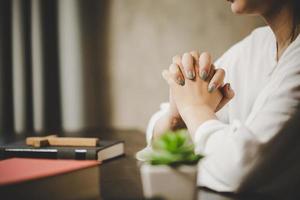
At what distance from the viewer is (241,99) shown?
1.36 m

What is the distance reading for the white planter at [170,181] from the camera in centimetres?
60

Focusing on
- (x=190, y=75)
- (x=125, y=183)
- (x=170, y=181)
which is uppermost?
(x=190, y=75)

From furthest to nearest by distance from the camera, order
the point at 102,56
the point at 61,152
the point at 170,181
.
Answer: the point at 102,56
the point at 61,152
the point at 170,181

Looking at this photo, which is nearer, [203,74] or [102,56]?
[203,74]

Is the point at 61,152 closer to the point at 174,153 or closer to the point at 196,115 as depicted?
the point at 196,115

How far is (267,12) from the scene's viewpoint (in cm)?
118

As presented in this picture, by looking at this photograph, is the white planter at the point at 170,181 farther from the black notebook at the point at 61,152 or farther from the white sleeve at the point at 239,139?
the black notebook at the point at 61,152

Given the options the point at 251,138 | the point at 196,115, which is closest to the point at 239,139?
the point at 251,138

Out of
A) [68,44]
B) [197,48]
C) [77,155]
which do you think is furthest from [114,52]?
[77,155]

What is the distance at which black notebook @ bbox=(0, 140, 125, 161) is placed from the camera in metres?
1.02

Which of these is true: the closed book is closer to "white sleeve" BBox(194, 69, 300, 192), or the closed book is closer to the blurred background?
"white sleeve" BBox(194, 69, 300, 192)

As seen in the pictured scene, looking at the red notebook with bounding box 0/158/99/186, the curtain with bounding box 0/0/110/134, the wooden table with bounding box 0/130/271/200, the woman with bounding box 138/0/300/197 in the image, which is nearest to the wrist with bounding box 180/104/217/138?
the woman with bounding box 138/0/300/197

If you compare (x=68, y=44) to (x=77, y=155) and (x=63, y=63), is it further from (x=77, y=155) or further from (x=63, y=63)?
(x=77, y=155)

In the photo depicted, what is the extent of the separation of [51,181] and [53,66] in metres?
1.75
